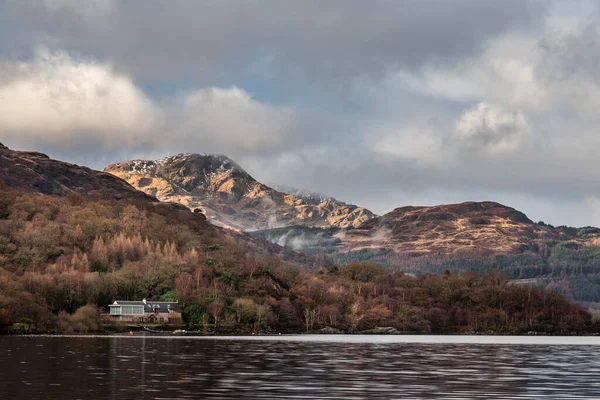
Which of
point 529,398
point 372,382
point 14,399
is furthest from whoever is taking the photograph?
point 372,382

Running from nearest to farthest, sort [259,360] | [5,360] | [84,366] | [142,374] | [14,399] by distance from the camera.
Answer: [14,399] < [142,374] < [84,366] < [5,360] < [259,360]

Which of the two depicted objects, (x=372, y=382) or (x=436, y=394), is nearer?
(x=436, y=394)

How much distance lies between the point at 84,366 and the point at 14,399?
32354 millimetres

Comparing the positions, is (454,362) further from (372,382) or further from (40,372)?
(40,372)

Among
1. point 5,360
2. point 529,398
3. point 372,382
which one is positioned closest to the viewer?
point 529,398

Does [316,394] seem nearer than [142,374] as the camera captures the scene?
Yes

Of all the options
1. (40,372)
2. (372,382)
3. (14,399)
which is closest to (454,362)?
(372,382)

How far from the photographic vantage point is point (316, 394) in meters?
65.0

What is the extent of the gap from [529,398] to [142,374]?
35.9 metres

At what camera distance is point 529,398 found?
209 feet

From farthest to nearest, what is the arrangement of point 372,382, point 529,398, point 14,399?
1. point 372,382
2. point 529,398
3. point 14,399

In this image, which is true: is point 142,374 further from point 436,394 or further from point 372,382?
point 436,394

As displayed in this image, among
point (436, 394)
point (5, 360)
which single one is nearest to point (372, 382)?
point (436, 394)

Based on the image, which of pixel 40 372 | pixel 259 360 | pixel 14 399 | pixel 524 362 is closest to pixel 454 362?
pixel 524 362
